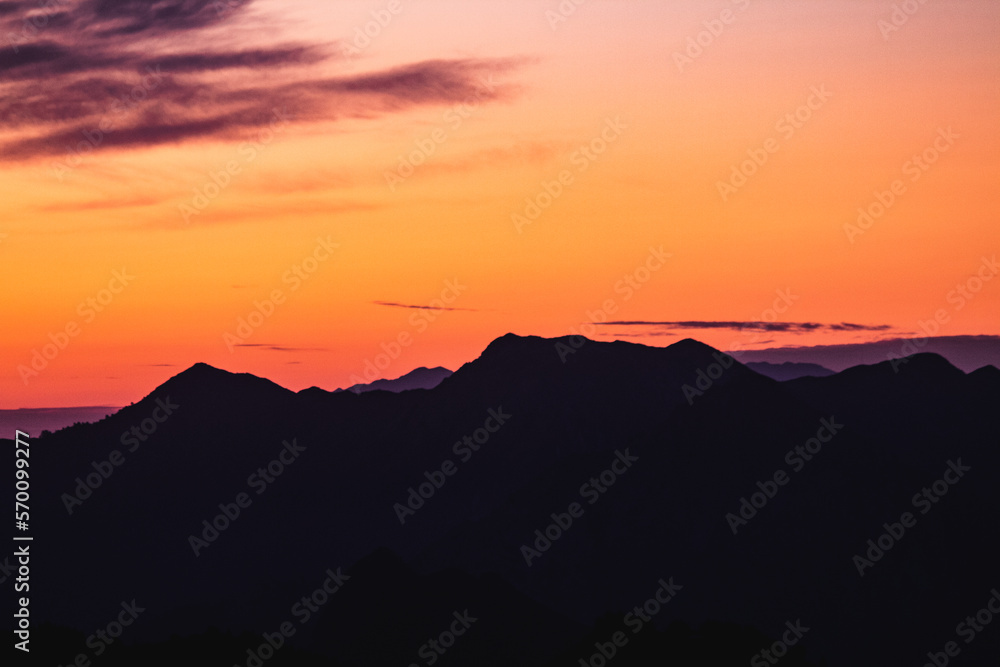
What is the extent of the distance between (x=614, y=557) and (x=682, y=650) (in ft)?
203

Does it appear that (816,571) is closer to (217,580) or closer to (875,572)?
(875,572)

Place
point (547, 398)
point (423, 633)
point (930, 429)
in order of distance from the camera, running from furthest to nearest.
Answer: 1. point (547, 398)
2. point (930, 429)
3. point (423, 633)

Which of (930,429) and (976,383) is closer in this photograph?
(930,429)

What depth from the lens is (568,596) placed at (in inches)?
5305

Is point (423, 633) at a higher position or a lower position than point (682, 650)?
lower

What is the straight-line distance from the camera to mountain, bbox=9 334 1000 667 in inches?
4365

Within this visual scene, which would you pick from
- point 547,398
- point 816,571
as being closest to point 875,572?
point 816,571

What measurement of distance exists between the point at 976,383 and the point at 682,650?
113 meters

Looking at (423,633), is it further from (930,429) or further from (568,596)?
(930,429)

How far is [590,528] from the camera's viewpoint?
14575 centimetres

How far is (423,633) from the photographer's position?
4178 inches

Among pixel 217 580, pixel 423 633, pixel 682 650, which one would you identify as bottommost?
pixel 217 580

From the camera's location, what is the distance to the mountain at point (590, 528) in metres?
111

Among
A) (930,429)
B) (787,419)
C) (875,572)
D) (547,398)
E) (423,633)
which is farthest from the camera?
(547,398)
